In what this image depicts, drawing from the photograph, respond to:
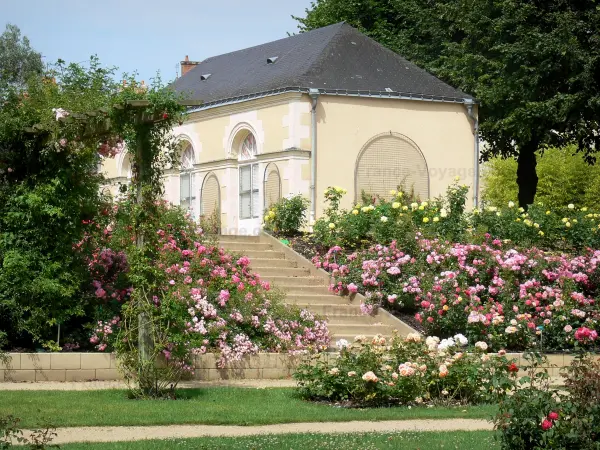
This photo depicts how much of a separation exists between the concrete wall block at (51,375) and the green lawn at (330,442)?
212 inches

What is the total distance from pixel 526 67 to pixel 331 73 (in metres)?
5.53

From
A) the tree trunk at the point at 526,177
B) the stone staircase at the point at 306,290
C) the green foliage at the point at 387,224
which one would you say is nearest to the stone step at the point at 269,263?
the stone staircase at the point at 306,290

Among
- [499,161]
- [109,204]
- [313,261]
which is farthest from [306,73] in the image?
[499,161]

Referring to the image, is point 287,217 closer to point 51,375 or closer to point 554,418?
point 51,375

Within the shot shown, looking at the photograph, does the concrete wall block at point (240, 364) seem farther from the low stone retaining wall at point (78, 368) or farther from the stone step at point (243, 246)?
the stone step at point (243, 246)

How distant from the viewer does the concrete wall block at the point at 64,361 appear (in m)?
14.3

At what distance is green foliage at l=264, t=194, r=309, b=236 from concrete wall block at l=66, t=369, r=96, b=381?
9618mm

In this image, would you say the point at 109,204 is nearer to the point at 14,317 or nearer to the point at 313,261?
the point at 14,317

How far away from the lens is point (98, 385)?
13820mm

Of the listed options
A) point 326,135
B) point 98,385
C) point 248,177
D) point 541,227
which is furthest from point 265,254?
point 98,385

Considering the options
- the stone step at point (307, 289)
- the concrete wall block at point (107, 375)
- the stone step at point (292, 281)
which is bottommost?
the concrete wall block at point (107, 375)

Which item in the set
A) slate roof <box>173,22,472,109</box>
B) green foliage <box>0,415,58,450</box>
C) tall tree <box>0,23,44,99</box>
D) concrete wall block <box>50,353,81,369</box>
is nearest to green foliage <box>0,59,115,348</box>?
concrete wall block <box>50,353,81,369</box>

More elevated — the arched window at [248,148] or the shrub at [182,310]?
the arched window at [248,148]

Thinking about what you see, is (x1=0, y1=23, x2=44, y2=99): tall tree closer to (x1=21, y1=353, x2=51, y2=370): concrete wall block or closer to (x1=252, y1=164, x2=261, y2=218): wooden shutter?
(x1=252, y1=164, x2=261, y2=218): wooden shutter
